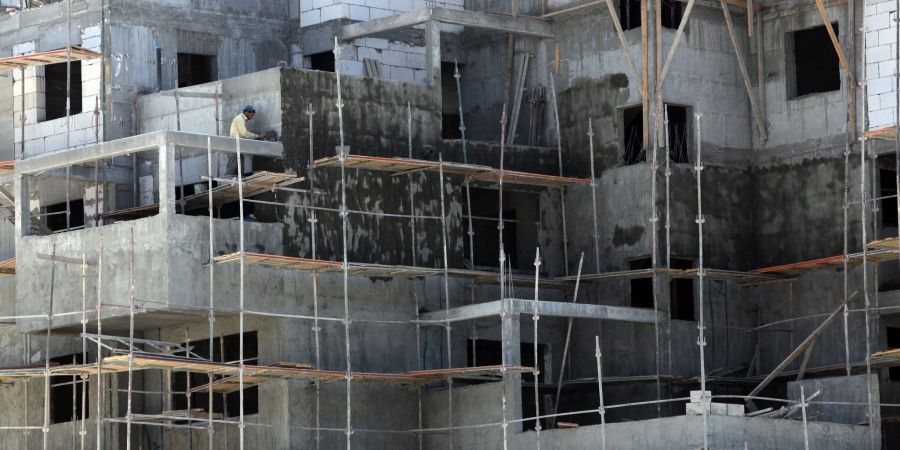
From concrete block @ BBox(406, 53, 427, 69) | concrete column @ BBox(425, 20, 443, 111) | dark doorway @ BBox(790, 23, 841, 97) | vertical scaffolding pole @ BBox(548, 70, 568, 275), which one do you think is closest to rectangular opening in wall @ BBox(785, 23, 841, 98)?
dark doorway @ BBox(790, 23, 841, 97)

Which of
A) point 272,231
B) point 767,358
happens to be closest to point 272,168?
point 272,231

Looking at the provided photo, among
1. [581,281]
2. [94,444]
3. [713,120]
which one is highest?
[713,120]

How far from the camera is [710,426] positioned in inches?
1405

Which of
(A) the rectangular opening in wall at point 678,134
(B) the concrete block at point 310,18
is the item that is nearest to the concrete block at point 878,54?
(A) the rectangular opening in wall at point 678,134

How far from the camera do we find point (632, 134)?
43.5 metres

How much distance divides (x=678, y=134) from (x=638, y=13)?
262 centimetres

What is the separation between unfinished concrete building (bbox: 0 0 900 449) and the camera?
39062 mm

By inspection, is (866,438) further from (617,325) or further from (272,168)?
(272,168)

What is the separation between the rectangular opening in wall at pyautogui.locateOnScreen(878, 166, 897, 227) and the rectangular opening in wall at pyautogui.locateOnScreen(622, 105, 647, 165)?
4.71 m

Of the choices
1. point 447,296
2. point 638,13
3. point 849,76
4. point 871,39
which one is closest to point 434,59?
point 638,13

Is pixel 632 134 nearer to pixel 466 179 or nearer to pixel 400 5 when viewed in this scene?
pixel 466 179

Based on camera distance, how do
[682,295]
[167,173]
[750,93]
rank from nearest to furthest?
1. [167,173]
2. [682,295]
3. [750,93]

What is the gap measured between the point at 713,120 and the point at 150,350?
11978mm

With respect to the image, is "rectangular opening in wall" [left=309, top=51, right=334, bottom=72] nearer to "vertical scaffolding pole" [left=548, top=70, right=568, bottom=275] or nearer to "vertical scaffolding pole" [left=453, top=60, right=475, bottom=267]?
"vertical scaffolding pole" [left=453, top=60, right=475, bottom=267]
